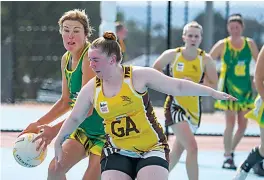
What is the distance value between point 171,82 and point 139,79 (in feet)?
0.72

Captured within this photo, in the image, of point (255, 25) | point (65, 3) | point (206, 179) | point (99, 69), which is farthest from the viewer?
point (65, 3)

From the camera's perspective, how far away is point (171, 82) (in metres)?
4.43

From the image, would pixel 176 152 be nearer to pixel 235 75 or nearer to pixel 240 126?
pixel 240 126

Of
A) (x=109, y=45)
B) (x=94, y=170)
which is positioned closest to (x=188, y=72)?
(x=94, y=170)

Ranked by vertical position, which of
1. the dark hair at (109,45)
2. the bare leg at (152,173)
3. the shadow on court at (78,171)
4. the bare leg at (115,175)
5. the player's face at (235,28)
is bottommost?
the shadow on court at (78,171)

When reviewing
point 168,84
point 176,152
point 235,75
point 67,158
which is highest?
point 168,84

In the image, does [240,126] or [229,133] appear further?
[240,126]

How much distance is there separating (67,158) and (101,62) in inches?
39.2

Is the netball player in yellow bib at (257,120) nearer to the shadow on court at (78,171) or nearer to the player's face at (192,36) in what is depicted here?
the player's face at (192,36)

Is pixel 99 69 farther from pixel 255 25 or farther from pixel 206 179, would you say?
pixel 255 25

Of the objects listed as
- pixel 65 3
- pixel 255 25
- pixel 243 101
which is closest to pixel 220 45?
pixel 243 101

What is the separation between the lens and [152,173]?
4.35 meters

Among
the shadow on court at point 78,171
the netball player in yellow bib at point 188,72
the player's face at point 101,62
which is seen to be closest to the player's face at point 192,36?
the netball player in yellow bib at point 188,72

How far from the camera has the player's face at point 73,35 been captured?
16.9ft
